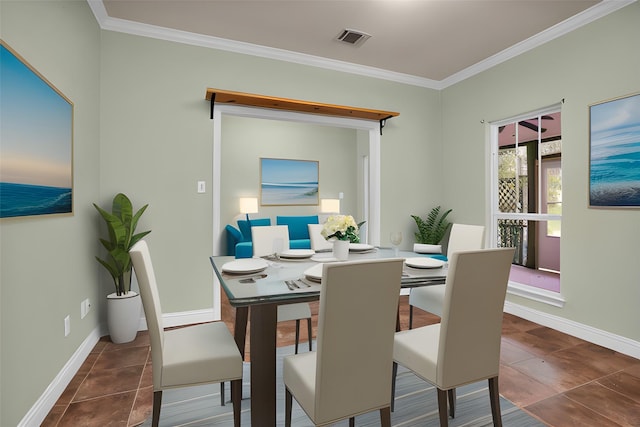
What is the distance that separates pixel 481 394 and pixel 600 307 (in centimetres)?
155

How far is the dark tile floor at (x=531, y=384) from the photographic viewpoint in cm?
183

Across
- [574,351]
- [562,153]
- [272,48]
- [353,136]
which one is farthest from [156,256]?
[353,136]

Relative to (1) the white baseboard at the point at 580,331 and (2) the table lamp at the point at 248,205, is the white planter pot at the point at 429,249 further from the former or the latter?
(2) the table lamp at the point at 248,205

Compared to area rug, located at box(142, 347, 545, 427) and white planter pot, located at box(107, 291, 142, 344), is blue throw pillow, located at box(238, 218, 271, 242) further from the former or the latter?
area rug, located at box(142, 347, 545, 427)

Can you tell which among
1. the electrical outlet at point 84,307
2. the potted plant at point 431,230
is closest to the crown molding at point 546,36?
the potted plant at point 431,230

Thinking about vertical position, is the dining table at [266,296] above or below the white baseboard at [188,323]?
above

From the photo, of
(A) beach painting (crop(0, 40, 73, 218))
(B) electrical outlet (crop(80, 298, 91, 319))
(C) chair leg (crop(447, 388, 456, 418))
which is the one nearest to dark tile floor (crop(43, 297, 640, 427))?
(B) electrical outlet (crop(80, 298, 91, 319))

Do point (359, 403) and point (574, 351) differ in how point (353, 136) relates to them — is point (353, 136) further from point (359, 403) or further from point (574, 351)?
point (359, 403)

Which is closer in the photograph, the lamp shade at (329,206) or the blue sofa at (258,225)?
the blue sofa at (258,225)

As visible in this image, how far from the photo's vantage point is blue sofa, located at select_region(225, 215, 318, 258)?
487cm

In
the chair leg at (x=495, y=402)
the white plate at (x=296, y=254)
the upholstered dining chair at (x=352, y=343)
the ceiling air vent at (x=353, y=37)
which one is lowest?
the chair leg at (x=495, y=402)

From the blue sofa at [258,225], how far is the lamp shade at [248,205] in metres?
0.17

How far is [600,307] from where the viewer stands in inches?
111

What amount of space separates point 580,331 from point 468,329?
2.18 m
